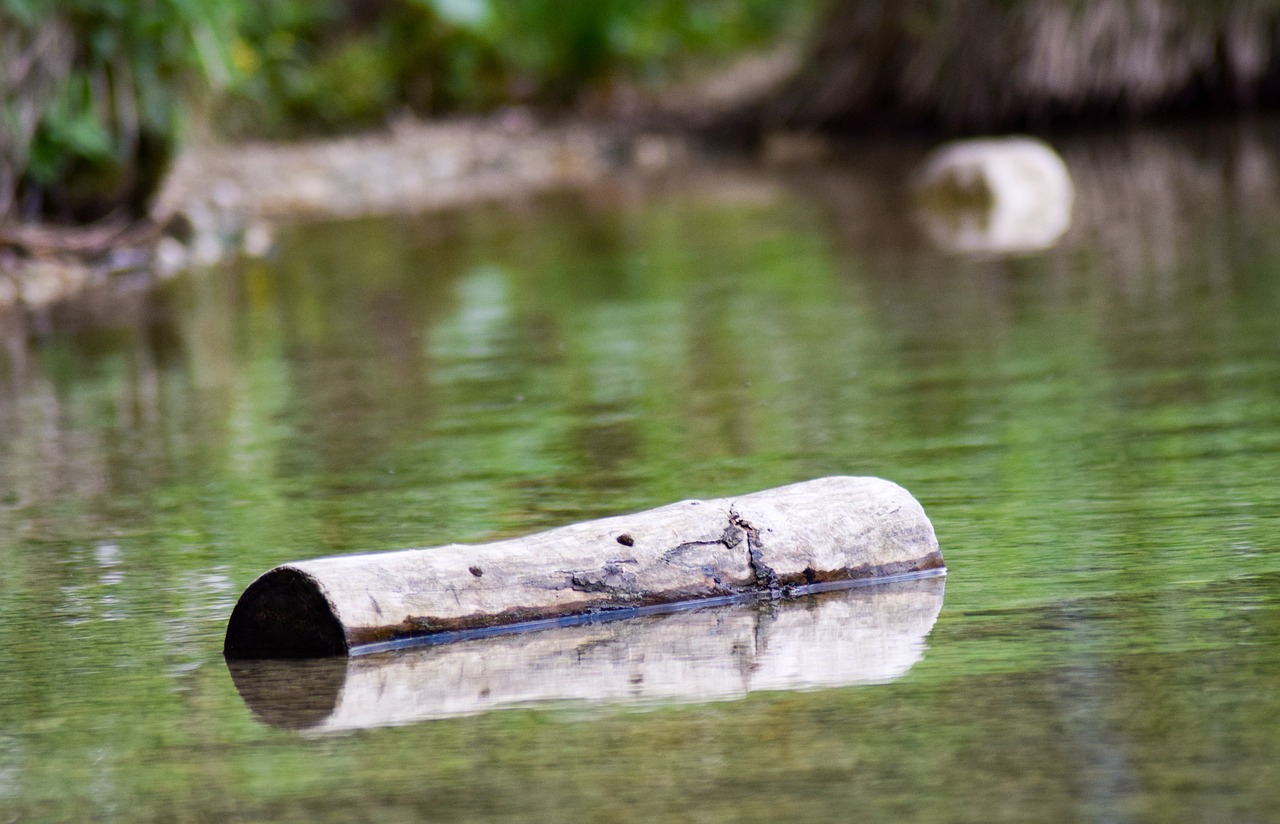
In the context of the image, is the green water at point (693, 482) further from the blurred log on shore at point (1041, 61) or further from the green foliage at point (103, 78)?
the blurred log on shore at point (1041, 61)

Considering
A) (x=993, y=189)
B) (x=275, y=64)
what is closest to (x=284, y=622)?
(x=993, y=189)

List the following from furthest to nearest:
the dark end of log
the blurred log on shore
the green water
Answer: the blurred log on shore, the dark end of log, the green water

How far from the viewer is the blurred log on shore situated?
1231 centimetres

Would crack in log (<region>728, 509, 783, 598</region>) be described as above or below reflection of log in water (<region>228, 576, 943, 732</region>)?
above

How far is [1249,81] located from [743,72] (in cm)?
528

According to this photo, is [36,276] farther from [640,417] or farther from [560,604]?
[560,604]

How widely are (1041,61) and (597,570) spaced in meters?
10.3

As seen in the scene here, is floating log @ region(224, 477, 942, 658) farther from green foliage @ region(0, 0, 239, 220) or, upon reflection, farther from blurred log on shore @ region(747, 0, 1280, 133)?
blurred log on shore @ region(747, 0, 1280, 133)

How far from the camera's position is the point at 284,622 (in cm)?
264

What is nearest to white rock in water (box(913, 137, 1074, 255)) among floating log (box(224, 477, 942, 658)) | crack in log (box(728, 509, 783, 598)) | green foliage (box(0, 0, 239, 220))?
green foliage (box(0, 0, 239, 220))

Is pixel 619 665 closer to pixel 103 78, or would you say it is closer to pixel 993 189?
pixel 103 78

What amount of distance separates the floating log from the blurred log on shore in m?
9.99

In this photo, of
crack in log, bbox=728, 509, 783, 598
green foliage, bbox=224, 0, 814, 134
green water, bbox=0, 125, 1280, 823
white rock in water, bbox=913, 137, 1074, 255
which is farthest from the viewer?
green foliage, bbox=224, 0, 814, 134

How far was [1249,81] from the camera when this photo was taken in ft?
40.9
